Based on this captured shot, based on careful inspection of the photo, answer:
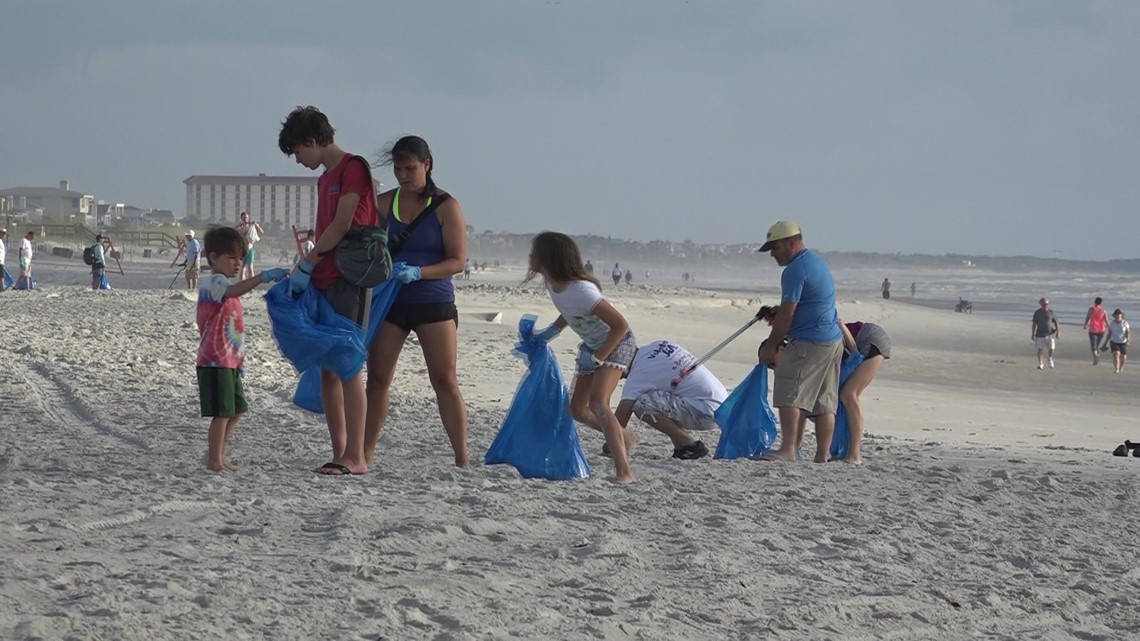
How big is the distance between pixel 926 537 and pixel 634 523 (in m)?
1.13

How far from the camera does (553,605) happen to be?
165 inches

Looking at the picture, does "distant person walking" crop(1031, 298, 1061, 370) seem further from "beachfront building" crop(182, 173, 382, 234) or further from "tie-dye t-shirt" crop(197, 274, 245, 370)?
"beachfront building" crop(182, 173, 382, 234)

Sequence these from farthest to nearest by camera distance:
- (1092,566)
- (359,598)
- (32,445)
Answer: (32,445) → (1092,566) → (359,598)

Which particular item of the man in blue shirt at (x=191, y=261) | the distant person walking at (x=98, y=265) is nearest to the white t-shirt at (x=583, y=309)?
the man in blue shirt at (x=191, y=261)

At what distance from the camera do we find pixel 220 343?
6523 millimetres

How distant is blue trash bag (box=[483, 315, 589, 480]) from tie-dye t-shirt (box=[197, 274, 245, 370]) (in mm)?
1270

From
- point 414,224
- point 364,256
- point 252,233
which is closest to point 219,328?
point 364,256

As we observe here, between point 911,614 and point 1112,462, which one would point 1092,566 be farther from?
point 1112,462

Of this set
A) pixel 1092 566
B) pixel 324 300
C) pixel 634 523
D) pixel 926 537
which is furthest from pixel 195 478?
pixel 1092 566

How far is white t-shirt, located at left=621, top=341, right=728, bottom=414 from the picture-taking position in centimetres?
818

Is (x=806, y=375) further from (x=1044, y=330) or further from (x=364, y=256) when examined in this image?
(x=1044, y=330)

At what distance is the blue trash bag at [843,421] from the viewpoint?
8188 millimetres

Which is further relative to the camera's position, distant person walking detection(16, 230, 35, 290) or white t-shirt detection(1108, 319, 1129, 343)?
distant person walking detection(16, 230, 35, 290)

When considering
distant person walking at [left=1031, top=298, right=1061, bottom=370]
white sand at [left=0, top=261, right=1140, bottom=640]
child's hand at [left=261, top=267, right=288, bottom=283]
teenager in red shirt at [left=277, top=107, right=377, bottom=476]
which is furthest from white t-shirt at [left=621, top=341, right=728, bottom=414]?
distant person walking at [left=1031, top=298, right=1061, bottom=370]
